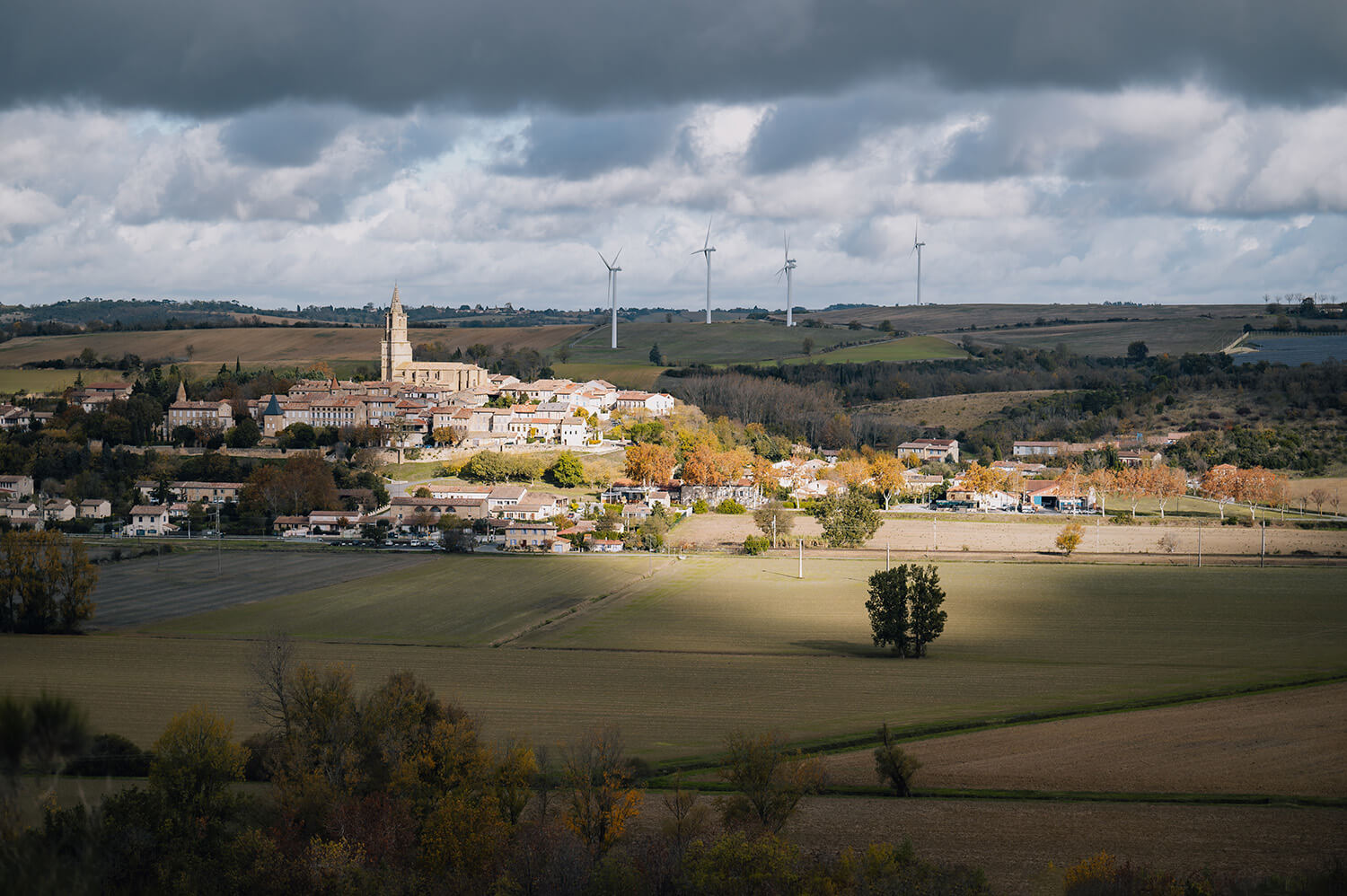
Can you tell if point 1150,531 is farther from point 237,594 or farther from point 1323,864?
A: point 1323,864

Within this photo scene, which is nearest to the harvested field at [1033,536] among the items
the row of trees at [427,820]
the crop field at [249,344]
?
the row of trees at [427,820]

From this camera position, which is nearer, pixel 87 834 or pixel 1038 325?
pixel 87 834

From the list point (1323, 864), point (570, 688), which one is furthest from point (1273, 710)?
point (570, 688)

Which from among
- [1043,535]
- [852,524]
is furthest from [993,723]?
[1043,535]

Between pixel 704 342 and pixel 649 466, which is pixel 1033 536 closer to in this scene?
pixel 649 466

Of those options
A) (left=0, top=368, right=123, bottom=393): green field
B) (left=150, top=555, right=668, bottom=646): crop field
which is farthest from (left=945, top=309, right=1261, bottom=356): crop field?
(left=150, top=555, right=668, bottom=646): crop field

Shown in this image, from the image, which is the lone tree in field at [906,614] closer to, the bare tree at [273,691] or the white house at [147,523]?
the bare tree at [273,691]
